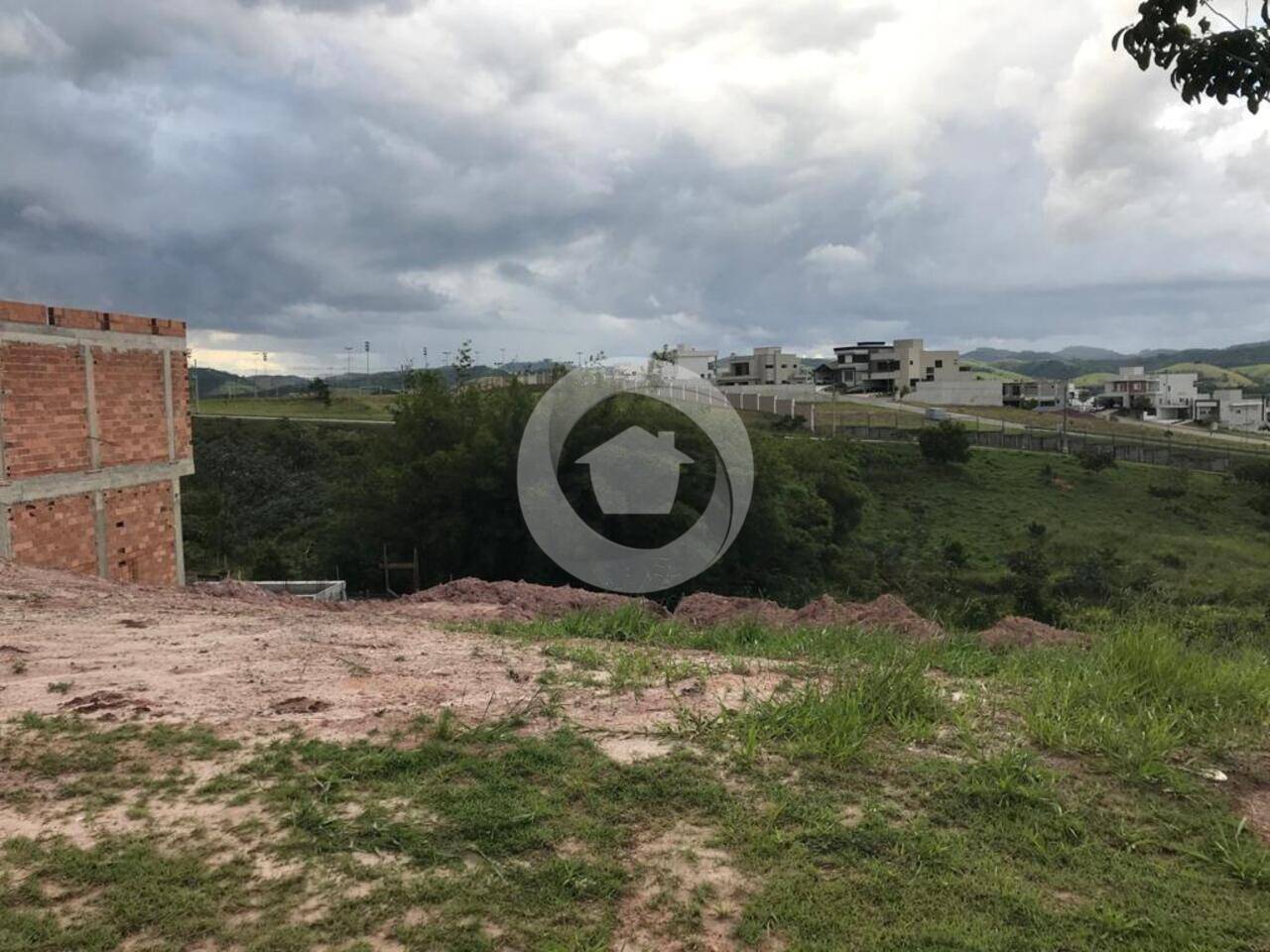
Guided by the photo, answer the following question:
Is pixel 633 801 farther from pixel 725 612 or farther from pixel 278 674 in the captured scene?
pixel 725 612

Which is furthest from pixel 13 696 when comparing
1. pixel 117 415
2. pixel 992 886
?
pixel 117 415

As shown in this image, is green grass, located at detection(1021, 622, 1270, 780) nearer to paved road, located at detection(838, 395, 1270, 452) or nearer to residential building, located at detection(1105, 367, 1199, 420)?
paved road, located at detection(838, 395, 1270, 452)

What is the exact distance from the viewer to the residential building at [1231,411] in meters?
72.6

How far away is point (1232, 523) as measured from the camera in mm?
32281

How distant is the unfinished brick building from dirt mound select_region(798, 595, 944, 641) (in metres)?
8.70

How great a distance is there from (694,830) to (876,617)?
17.2 feet

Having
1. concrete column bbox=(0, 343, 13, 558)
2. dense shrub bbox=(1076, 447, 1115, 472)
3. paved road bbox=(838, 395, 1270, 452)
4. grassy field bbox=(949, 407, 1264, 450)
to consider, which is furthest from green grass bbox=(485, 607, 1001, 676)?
grassy field bbox=(949, 407, 1264, 450)

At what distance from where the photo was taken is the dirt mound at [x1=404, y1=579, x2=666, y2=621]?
8.40 meters

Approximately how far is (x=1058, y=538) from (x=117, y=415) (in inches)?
1104

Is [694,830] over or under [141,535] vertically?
over

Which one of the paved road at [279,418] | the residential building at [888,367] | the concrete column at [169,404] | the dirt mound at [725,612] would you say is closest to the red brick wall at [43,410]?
the concrete column at [169,404]

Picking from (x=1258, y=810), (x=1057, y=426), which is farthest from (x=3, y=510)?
(x=1057, y=426)

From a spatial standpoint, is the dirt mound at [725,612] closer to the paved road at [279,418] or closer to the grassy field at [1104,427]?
the paved road at [279,418]

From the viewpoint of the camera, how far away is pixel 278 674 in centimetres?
478
